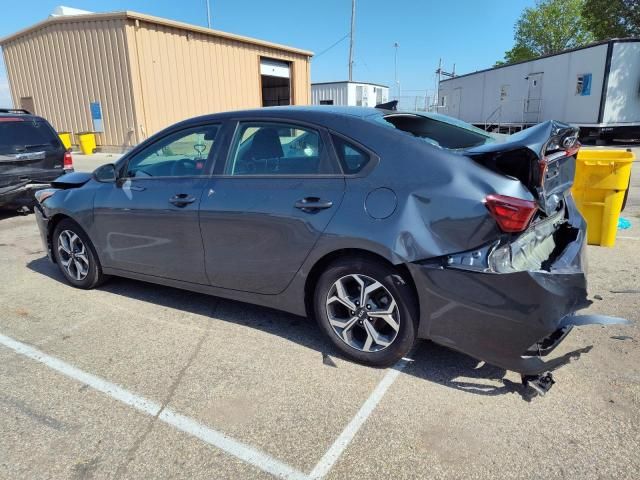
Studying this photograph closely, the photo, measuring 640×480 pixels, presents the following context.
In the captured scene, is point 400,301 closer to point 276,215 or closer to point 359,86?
point 276,215

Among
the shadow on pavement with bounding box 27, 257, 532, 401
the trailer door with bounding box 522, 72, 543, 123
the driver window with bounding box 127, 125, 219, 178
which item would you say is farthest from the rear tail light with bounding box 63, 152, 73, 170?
the trailer door with bounding box 522, 72, 543, 123

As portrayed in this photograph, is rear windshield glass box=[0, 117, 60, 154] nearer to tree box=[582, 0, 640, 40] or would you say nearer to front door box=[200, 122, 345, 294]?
front door box=[200, 122, 345, 294]

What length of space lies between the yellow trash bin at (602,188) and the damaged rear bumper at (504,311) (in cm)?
304

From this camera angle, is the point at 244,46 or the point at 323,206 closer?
the point at 323,206

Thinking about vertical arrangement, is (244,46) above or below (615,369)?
above

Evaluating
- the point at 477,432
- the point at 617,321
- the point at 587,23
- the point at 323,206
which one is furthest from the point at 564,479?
the point at 587,23

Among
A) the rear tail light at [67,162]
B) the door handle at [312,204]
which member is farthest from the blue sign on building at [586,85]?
the door handle at [312,204]

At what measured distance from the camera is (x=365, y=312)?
2.96 meters

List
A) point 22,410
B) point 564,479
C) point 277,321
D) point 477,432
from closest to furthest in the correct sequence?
point 564,479
point 477,432
point 22,410
point 277,321

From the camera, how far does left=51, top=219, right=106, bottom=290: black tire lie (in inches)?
172

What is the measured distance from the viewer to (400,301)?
2777 millimetres

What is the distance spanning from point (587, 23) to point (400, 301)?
Answer: 38.5 m

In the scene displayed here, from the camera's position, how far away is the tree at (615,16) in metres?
28.4

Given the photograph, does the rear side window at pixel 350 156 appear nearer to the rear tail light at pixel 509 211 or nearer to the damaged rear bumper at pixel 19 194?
the rear tail light at pixel 509 211
